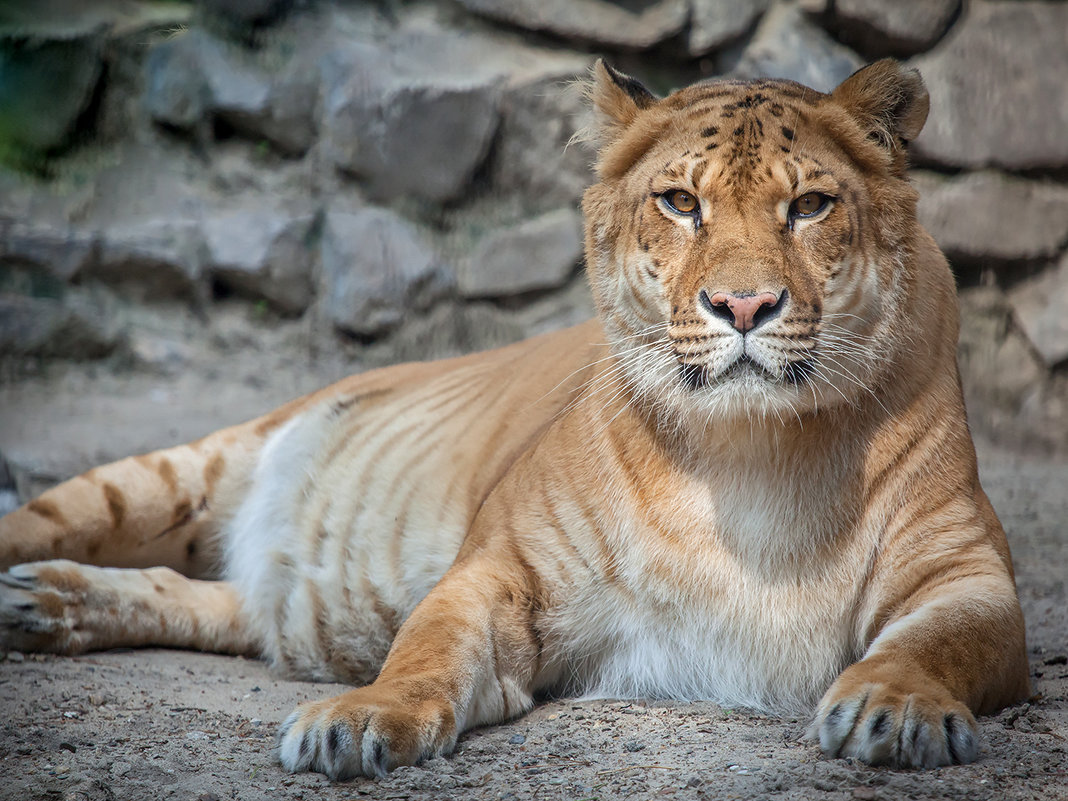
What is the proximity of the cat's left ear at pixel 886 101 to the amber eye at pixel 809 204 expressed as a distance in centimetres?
24

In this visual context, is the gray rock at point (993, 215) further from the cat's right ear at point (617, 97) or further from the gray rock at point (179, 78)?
the gray rock at point (179, 78)

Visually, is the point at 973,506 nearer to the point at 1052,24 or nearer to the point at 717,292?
the point at 717,292

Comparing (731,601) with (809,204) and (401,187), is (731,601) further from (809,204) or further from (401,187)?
(401,187)

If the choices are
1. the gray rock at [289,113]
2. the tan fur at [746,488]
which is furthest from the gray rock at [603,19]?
the tan fur at [746,488]

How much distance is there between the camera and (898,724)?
5.90ft

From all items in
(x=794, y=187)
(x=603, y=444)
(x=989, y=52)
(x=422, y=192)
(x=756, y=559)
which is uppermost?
(x=989, y=52)

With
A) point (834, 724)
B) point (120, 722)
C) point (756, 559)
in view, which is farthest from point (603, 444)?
point (120, 722)

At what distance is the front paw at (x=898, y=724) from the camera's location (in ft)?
5.86

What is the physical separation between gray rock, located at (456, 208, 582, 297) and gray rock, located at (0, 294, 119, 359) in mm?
1631

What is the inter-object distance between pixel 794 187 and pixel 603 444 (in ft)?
2.27

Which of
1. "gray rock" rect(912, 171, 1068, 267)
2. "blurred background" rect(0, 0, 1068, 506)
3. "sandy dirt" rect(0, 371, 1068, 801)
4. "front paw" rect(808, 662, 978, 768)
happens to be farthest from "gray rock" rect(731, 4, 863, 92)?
"front paw" rect(808, 662, 978, 768)

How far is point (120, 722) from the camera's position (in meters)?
2.21

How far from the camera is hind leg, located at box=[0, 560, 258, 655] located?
293 cm

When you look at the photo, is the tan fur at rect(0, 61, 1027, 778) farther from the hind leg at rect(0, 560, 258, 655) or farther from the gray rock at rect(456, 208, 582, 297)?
the gray rock at rect(456, 208, 582, 297)
